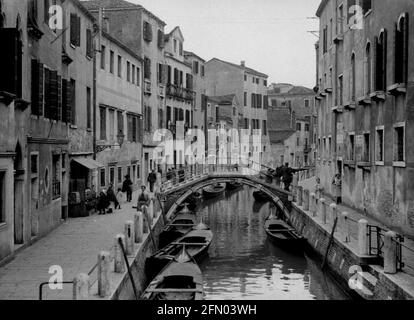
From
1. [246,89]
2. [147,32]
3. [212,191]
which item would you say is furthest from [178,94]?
[246,89]

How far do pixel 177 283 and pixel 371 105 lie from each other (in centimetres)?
859

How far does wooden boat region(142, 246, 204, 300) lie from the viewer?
10078 millimetres

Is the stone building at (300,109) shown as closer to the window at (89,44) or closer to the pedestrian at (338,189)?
the pedestrian at (338,189)

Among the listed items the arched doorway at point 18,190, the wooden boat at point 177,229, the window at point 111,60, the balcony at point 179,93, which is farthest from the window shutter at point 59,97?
the balcony at point 179,93

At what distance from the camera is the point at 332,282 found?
553 inches

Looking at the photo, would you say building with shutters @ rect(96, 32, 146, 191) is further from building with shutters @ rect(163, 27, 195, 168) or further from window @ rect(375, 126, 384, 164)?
window @ rect(375, 126, 384, 164)

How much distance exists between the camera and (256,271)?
16.1 metres

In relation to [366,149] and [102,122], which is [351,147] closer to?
[366,149]

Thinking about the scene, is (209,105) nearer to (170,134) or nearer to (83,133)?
(170,134)

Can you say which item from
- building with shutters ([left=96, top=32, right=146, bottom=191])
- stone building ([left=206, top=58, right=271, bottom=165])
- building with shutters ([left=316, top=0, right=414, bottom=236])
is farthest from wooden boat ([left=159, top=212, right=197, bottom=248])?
stone building ([left=206, top=58, right=271, bottom=165])

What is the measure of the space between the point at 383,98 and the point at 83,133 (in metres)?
9.09
